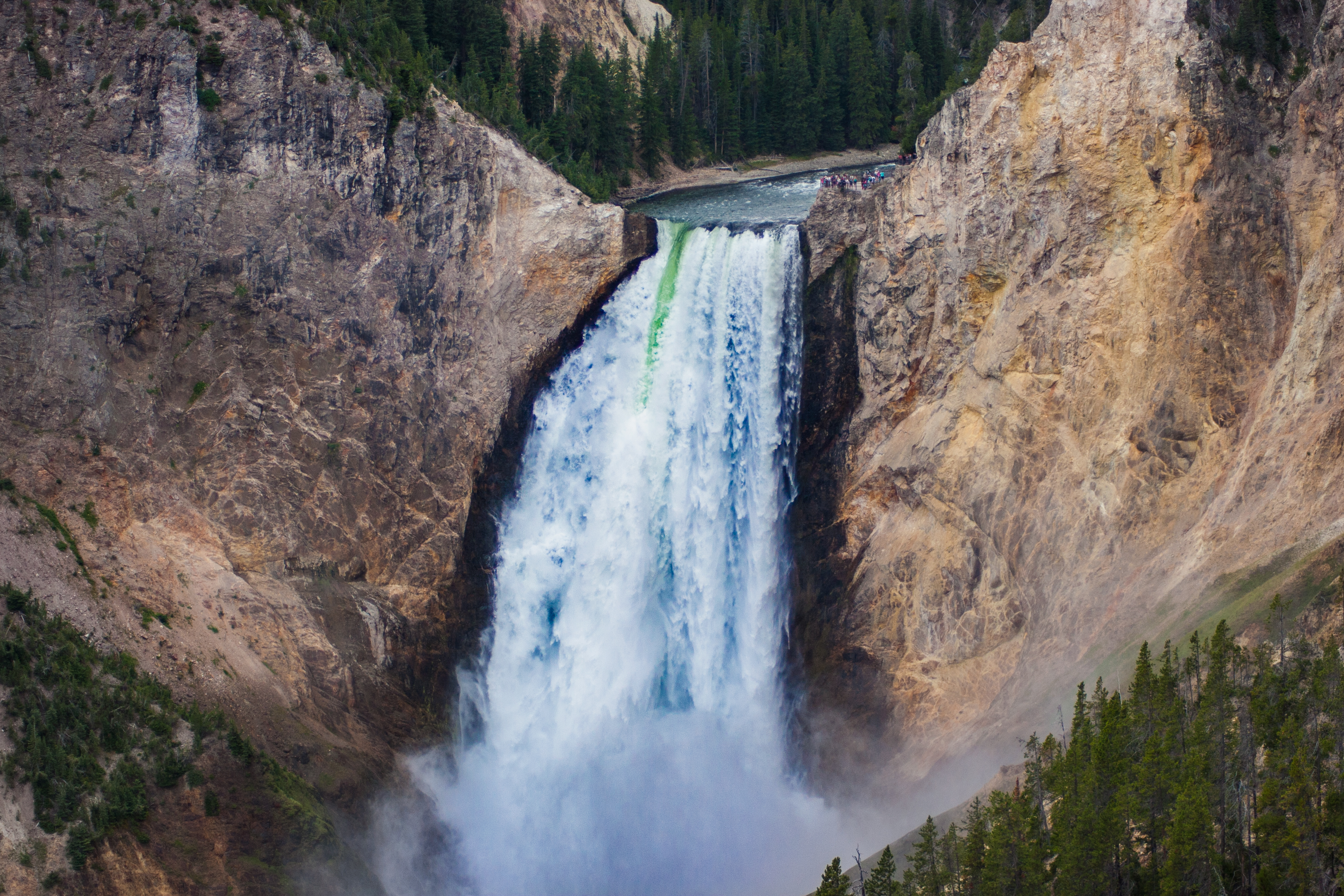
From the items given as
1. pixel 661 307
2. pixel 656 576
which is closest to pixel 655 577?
pixel 656 576

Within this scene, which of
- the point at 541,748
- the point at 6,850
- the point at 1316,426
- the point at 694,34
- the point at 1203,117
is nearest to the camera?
the point at 6,850

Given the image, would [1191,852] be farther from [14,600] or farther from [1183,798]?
[14,600]

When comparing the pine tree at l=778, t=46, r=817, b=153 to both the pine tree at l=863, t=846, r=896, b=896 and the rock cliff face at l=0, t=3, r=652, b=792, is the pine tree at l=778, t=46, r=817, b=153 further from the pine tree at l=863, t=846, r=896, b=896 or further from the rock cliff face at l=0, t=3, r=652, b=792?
the pine tree at l=863, t=846, r=896, b=896

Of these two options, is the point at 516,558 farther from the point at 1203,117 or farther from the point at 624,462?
the point at 1203,117

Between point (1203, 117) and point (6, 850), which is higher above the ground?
point (1203, 117)


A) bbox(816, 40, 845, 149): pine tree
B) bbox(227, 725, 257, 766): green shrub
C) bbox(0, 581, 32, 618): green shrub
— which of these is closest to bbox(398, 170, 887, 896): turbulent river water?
bbox(227, 725, 257, 766): green shrub

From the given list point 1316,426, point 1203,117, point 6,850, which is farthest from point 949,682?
point 6,850
